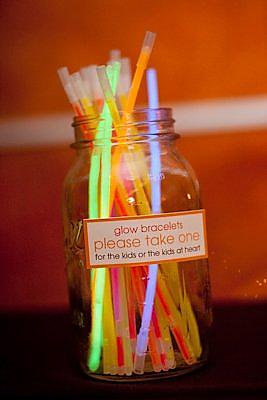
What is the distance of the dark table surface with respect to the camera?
0.56 metres

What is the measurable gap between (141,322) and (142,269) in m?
0.04

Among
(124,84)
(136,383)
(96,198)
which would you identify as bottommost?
(136,383)

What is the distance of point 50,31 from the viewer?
2.72 ft

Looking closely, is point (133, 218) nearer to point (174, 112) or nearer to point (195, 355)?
point (195, 355)

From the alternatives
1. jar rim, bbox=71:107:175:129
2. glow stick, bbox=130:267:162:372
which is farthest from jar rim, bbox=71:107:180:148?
glow stick, bbox=130:267:162:372

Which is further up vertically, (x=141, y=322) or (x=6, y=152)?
(x=6, y=152)

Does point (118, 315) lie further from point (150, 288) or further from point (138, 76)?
point (138, 76)

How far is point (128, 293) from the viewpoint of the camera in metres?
0.60

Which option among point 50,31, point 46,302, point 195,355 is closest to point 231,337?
point 195,355

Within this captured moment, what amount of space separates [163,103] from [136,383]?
13.7 inches

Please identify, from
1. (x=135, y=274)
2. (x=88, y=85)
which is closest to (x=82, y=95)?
(x=88, y=85)

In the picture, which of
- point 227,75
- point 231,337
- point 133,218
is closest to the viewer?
point 133,218

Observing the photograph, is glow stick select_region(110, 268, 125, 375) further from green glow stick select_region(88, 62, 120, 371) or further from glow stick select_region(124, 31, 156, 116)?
glow stick select_region(124, 31, 156, 116)

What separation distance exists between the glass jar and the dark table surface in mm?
19
